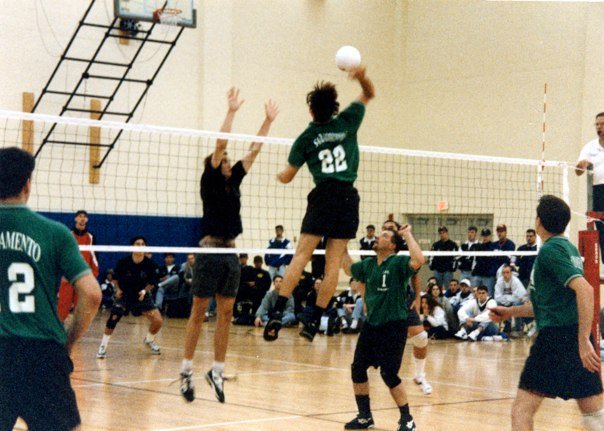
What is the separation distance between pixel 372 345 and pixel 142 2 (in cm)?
1318

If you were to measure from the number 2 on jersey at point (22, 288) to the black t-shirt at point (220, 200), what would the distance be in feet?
11.8

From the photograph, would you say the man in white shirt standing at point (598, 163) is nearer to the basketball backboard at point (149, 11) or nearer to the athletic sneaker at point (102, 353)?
the athletic sneaker at point (102, 353)

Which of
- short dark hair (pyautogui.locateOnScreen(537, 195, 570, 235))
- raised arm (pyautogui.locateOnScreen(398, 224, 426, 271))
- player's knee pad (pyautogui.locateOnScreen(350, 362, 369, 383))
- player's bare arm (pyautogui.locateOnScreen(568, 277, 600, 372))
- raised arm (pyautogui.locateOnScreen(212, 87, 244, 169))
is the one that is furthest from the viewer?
player's knee pad (pyautogui.locateOnScreen(350, 362, 369, 383))

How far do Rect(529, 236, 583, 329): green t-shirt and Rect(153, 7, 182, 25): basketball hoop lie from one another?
1499cm

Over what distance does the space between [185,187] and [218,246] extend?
45.0 ft

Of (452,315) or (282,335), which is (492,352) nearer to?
(452,315)

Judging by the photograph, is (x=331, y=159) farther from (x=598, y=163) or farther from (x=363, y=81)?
(x=598, y=163)

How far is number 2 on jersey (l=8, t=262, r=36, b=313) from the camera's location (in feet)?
13.3

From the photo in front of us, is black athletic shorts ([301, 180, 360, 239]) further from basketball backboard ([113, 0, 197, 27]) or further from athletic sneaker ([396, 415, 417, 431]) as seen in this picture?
basketball backboard ([113, 0, 197, 27])

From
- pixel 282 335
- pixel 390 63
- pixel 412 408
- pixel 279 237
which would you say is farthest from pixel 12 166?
pixel 390 63

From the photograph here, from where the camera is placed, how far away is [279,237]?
1956cm

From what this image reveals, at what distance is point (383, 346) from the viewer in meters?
8.23

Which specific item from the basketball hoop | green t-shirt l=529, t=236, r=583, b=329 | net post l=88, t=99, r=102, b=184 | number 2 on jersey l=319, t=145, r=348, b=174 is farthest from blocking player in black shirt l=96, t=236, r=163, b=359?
green t-shirt l=529, t=236, r=583, b=329

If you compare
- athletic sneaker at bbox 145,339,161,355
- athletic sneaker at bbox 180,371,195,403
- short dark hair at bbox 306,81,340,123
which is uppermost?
short dark hair at bbox 306,81,340,123
